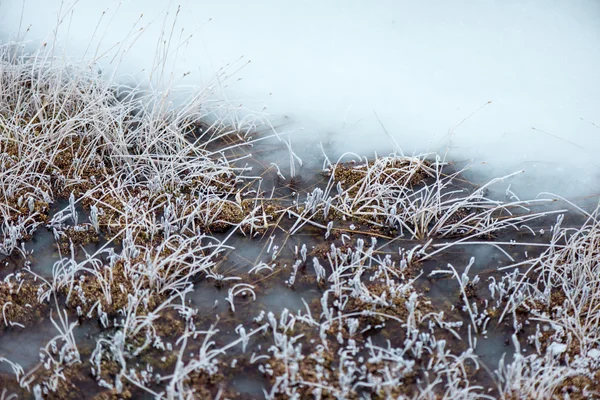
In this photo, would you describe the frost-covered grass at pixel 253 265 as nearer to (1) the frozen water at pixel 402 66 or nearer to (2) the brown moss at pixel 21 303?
(2) the brown moss at pixel 21 303

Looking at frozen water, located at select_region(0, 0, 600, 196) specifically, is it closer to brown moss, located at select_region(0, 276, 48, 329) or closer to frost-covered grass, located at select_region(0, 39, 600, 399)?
frost-covered grass, located at select_region(0, 39, 600, 399)

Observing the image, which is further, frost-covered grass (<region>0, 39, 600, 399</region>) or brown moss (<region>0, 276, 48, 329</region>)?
brown moss (<region>0, 276, 48, 329</region>)

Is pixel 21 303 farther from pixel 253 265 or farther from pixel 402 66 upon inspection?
pixel 402 66

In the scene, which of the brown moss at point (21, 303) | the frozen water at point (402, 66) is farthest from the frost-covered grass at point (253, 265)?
the frozen water at point (402, 66)

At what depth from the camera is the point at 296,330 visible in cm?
276

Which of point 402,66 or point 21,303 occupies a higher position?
point 402,66

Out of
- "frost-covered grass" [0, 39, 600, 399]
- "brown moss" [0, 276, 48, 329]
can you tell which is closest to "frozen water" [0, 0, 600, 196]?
"frost-covered grass" [0, 39, 600, 399]

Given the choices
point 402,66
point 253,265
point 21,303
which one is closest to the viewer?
point 21,303

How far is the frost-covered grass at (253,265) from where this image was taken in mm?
2562

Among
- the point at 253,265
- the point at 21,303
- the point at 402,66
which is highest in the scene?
the point at 402,66

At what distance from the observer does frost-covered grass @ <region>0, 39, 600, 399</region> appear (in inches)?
101

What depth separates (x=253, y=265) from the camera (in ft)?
10.2

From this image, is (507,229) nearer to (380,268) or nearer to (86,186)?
(380,268)

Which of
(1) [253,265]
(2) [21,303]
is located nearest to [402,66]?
(1) [253,265]
